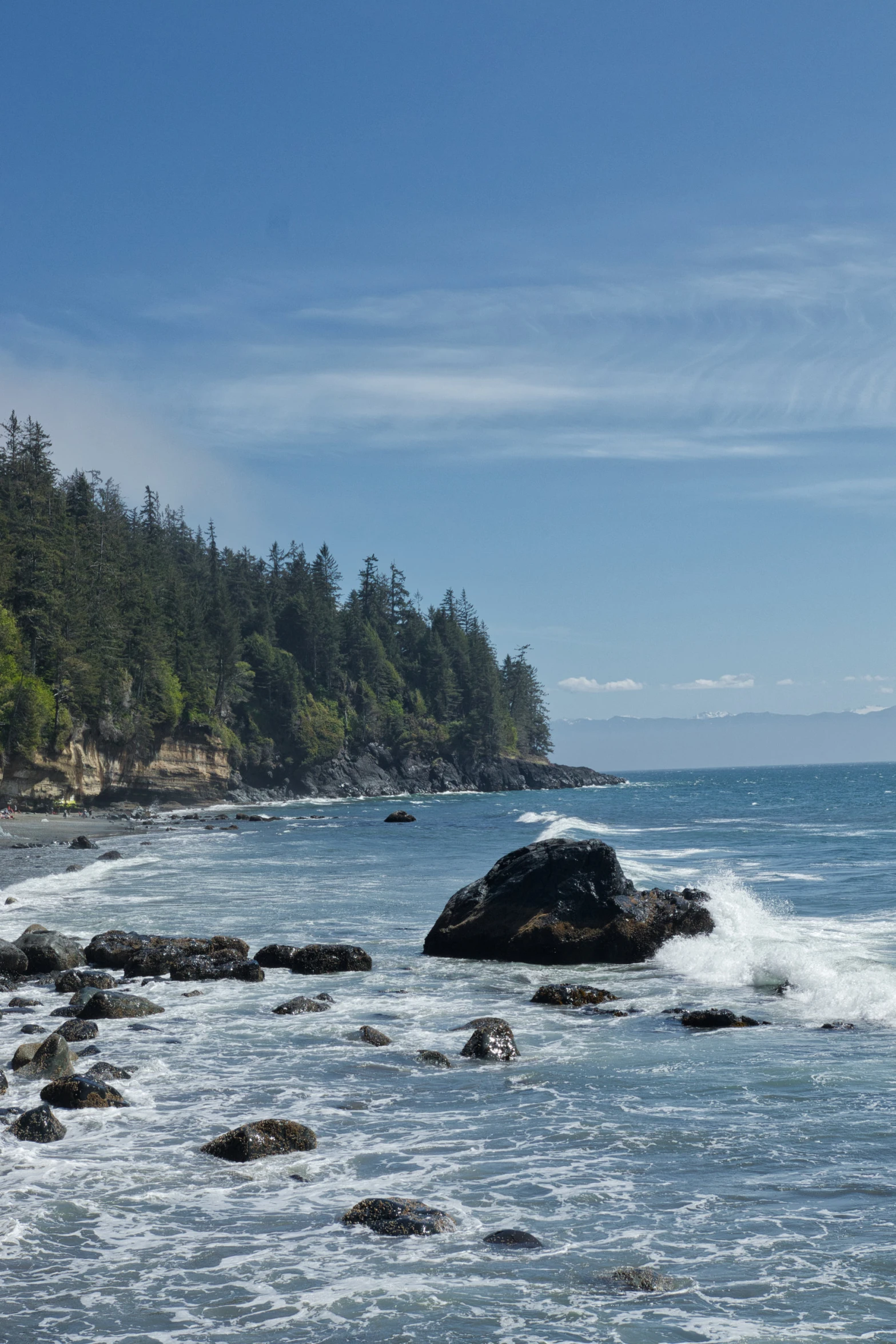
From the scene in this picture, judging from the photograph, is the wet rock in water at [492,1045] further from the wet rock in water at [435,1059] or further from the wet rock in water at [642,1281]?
the wet rock in water at [642,1281]

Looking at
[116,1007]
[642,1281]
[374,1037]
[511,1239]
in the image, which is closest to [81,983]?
[116,1007]

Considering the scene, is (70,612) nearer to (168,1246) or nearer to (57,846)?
(57,846)

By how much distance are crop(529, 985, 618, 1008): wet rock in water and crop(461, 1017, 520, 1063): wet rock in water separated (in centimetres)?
316

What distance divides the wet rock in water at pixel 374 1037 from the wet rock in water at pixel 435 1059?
2.74 ft

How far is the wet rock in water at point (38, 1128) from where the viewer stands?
10109mm

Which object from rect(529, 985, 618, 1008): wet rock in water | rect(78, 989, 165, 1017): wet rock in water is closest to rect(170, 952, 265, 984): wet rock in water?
rect(78, 989, 165, 1017): wet rock in water

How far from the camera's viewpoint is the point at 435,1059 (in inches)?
515

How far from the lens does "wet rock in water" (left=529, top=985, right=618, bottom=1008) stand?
16.6 m

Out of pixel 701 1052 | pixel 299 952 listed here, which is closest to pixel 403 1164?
pixel 701 1052

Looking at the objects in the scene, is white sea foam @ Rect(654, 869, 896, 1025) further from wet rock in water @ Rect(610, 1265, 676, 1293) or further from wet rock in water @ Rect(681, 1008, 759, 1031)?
wet rock in water @ Rect(610, 1265, 676, 1293)

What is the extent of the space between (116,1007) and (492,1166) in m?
8.22

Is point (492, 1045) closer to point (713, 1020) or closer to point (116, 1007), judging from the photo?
point (713, 1020)

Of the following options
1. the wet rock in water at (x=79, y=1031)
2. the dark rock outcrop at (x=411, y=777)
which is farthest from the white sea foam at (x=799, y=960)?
the dark rock outcrop at (x=411, y=777)

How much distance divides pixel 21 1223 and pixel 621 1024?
912cm
